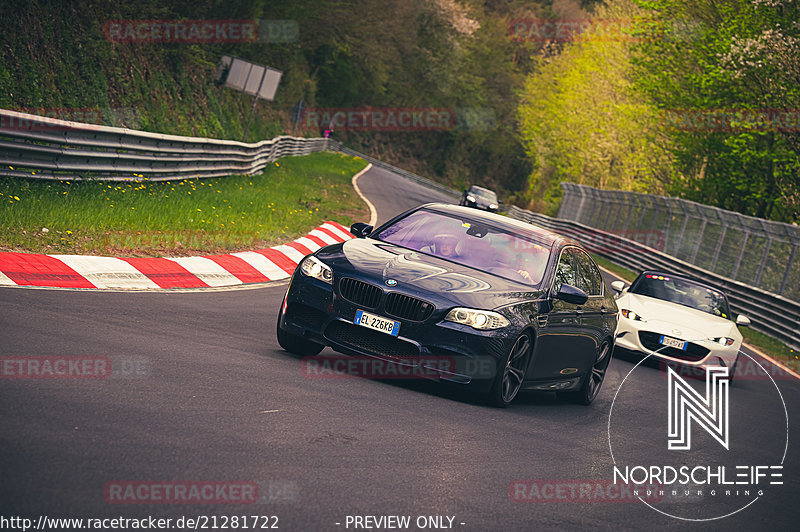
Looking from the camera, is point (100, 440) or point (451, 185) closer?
point (100, 440)

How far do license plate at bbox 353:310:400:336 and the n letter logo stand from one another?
103 inches

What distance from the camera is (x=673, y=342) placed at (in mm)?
14281

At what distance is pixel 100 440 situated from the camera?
5.16 m

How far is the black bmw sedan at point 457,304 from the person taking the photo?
8086 mm

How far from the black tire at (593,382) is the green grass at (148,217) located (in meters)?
5.78

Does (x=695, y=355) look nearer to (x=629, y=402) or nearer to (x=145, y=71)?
(x=629, y=402)

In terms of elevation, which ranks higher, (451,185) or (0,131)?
(0,131)

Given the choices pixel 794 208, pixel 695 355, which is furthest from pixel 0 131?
pixel 794 208

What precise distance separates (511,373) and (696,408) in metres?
4.19

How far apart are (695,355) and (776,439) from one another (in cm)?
421

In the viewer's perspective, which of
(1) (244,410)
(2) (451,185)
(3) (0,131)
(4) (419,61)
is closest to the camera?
(1) (244,410)

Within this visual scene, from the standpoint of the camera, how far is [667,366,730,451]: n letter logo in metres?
9.30
